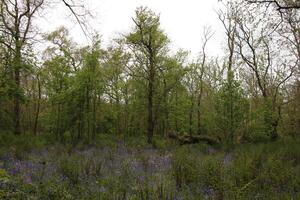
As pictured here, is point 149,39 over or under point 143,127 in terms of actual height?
over

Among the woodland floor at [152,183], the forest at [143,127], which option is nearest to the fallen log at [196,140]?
the forest at [143,127]

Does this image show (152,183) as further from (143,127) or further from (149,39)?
(143,127)

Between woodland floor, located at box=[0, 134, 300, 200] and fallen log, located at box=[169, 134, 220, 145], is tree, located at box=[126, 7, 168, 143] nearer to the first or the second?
fallen log, located at box=[169, 134, 220, 145]

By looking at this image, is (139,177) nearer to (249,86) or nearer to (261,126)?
(261,126)

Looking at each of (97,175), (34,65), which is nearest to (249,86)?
(34,65)

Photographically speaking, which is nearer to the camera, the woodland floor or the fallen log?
the woodland floor

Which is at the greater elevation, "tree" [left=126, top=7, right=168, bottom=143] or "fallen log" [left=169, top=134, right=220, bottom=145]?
"tree" [left=126, top=7, right=168, bottom=143]

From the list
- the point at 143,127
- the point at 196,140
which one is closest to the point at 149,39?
the point at 196,140

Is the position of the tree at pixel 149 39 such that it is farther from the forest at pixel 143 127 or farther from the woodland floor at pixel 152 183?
the woodland floor at pixel 152 183

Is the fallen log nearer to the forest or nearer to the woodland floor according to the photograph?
the forest

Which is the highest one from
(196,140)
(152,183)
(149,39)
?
(149,39)

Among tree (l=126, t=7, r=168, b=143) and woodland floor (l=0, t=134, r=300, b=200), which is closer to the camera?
woodland floor (l=0, t=134, r=300, b=200)

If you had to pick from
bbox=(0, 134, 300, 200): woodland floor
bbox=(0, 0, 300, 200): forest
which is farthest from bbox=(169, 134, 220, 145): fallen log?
bbox=(0, 134, 300, 200): woodland floor

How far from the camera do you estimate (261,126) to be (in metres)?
19.2
